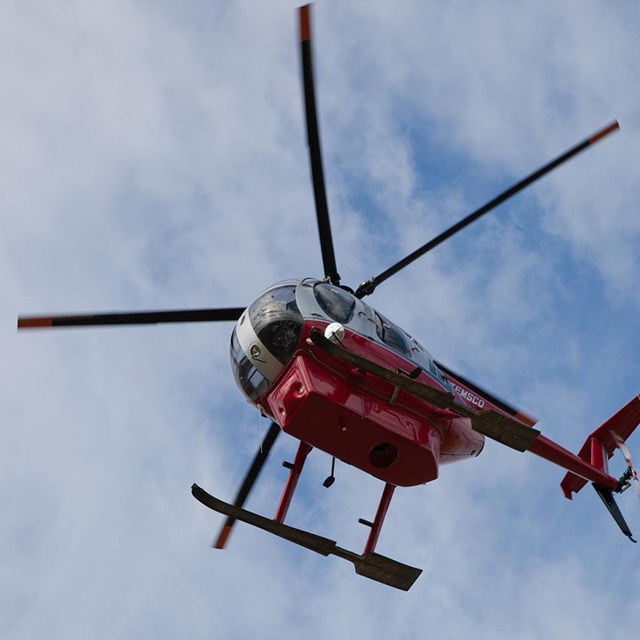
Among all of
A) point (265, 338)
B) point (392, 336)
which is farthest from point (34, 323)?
point (392, 336)

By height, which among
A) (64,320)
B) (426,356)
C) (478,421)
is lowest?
(64,320)

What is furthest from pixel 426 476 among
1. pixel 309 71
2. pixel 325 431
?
pixel 309 71

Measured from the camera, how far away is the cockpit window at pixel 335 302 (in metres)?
13.2

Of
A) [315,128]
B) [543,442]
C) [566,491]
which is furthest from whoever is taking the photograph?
[566,491]

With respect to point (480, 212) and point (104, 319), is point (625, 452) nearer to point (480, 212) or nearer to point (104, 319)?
point (480, 212)

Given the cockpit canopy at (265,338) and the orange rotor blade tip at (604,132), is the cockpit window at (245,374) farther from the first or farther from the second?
the orange rotor blade tip at (604,132)

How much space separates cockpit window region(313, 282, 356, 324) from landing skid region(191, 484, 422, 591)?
3.05 meters

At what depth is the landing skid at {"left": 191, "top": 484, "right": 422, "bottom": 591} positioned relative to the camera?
1273 cm

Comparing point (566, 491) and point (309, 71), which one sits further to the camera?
point (566, 491)

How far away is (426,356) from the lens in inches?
570

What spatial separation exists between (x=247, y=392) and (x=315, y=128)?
3.96 m

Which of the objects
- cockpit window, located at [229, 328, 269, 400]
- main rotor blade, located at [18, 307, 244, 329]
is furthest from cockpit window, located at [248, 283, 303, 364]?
main rotor blade, located at [18, 307, 244, 329]

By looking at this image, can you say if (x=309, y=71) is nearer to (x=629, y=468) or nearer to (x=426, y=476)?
(x=426, y=476)

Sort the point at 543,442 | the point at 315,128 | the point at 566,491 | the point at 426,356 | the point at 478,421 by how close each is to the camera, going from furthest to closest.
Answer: the point at 566,491, the point at 543,442, the point at 426,356, the point at 315,128, the point at 478,421
